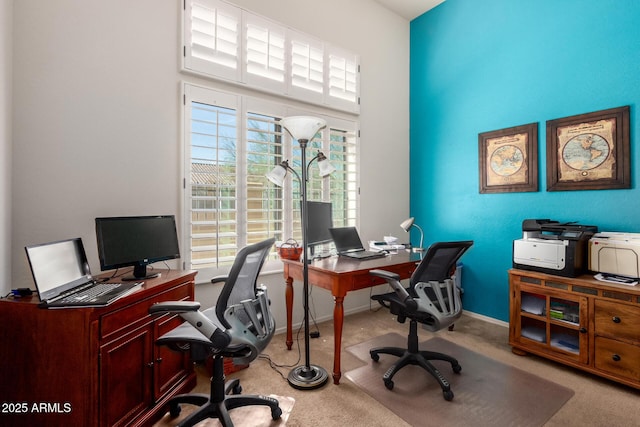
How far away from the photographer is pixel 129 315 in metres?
1.54

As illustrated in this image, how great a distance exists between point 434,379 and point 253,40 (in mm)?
3271

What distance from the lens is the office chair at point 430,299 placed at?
1992 millimetres

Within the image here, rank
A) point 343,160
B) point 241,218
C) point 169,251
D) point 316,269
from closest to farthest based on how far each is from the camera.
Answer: point 169,251 < point 316,269 < point 241,218 < point 343,160

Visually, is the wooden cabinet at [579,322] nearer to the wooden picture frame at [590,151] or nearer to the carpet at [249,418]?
the wooden picture frame at [590,151]

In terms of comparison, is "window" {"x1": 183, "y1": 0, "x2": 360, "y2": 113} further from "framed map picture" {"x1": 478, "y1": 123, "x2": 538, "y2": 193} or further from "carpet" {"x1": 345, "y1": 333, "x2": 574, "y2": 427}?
"carpet" {"x1": 345, "y1": 333, "x2": 574, "y2": 427}

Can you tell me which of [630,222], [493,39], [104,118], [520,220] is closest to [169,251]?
[104,118]

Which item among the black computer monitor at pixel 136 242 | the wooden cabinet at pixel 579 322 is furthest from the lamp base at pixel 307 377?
the wooden cabinet at pixel 579 322

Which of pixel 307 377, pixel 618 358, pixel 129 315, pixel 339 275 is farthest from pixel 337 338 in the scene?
→ pixel 618 358

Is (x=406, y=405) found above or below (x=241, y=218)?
below

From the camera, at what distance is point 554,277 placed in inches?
92.6

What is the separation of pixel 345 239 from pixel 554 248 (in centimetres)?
171

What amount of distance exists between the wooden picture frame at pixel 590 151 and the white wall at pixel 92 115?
3.02m

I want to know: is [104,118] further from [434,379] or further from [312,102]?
[434,379]

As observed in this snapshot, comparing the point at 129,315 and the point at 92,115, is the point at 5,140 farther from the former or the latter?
the point at 129,315
